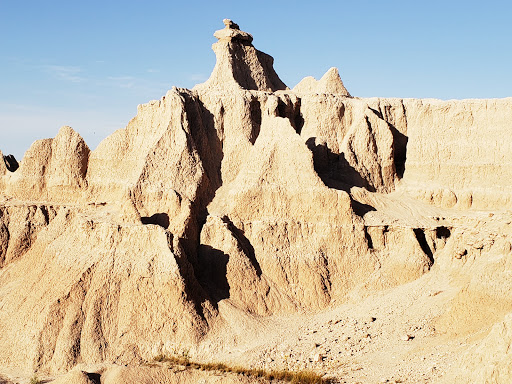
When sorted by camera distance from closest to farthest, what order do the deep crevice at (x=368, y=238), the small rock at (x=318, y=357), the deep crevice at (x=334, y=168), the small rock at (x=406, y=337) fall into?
the small rock at (x=318, y=357), the small rock at (x=406, y=337), the deep crevice at (x=368, y=238), the deep crevice at (x=334, y=168)

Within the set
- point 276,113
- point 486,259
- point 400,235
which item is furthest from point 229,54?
point 486,259

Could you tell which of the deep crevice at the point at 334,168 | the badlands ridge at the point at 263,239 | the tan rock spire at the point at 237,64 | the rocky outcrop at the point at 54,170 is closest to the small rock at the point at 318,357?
the badlands ridge at the point at 263,239

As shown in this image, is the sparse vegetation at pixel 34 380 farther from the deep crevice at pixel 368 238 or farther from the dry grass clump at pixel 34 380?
the deep crevice at pixel 368 238

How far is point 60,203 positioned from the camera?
35.6 metres

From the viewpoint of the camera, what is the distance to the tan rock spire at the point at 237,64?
125 feet

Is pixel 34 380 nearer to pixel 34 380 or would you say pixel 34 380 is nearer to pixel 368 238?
pixel 34 380

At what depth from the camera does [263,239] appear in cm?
3095

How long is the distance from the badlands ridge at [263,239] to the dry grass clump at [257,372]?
0.55 metres

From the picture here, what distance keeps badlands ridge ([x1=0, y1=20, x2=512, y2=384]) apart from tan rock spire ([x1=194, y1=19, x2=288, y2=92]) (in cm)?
12

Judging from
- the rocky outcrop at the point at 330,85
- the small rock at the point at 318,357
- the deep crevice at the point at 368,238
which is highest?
the rocky outcrop at the point at 330,85

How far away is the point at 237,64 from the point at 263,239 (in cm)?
1309

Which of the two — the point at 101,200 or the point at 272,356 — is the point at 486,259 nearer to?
the point at 272,356

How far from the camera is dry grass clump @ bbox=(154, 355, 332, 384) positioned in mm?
22766

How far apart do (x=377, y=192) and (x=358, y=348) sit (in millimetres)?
12592
